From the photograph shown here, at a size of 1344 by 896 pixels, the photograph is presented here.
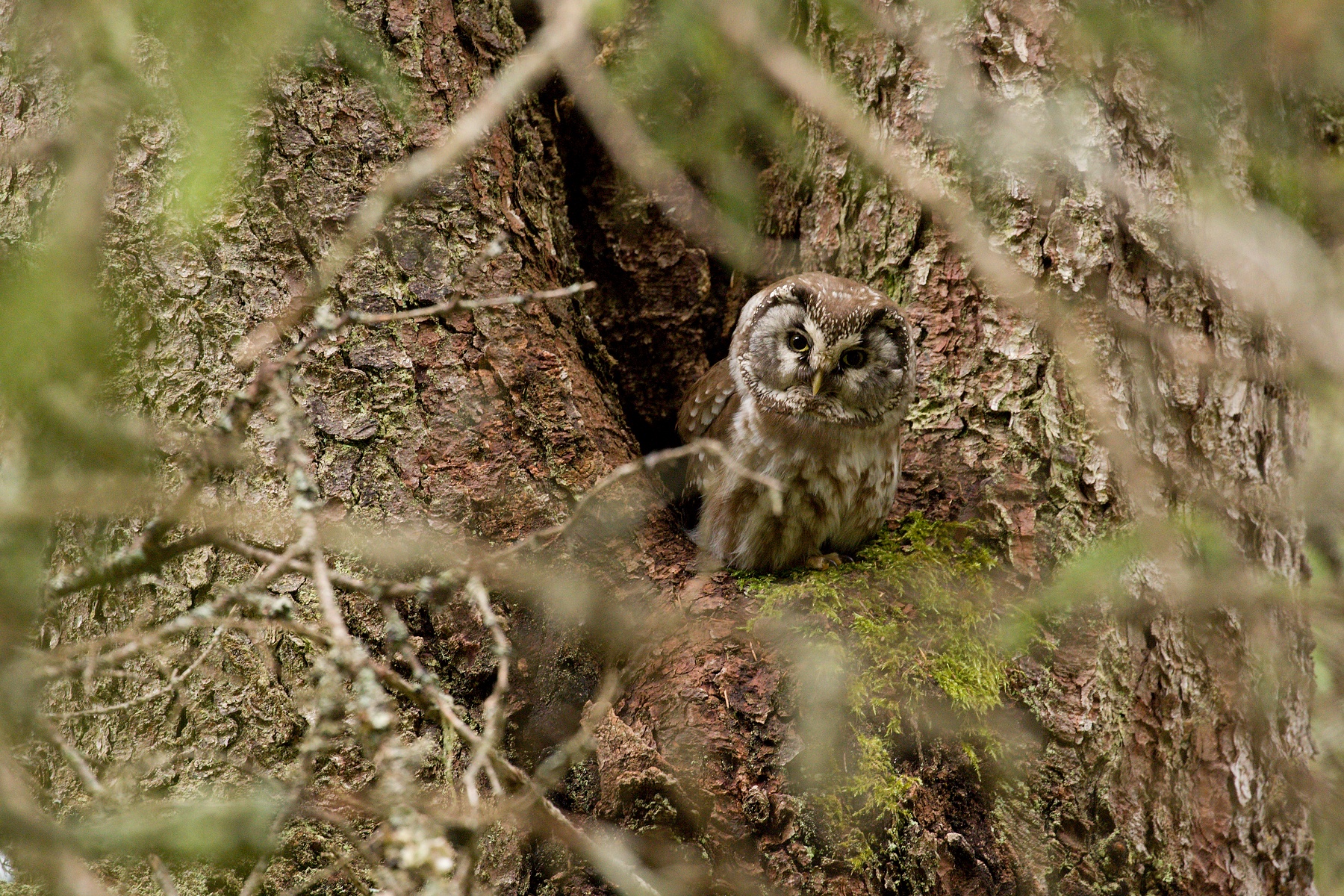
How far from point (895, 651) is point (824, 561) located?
0.65 metres

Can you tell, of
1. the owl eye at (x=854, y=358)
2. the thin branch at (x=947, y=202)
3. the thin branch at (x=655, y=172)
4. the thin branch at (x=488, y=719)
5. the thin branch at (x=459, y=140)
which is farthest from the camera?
the owl eye at (x=854, y=358)

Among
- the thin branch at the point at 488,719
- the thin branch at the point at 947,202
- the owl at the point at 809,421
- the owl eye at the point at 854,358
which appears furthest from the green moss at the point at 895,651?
the thin branch at the point at 488,719

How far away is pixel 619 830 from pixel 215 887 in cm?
90

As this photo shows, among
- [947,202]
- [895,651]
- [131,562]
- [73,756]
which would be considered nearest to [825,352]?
[895,651]

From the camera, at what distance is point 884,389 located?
10.7 feet

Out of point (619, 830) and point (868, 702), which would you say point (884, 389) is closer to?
point (868, 702)

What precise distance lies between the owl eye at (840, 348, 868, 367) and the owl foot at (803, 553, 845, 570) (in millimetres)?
653

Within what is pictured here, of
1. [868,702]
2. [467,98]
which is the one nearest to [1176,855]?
[868,702]

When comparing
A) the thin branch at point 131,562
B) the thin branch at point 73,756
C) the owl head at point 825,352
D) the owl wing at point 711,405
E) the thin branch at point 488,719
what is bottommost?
the thin branch at point 73,756

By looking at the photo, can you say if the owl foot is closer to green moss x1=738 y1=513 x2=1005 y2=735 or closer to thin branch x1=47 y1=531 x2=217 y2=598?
green moss x1=738 y1=513 x2=1005 y2=735

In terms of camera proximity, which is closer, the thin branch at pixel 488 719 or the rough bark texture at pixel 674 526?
the thin branch at pixel 488 719

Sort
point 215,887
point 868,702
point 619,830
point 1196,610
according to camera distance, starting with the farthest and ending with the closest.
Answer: point 1196,610
point 868,702
point 619,830
point 215,887

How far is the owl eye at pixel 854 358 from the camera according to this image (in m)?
3.21

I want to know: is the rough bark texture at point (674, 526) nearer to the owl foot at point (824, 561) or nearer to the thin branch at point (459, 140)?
the owl foot at point (824, 561)
